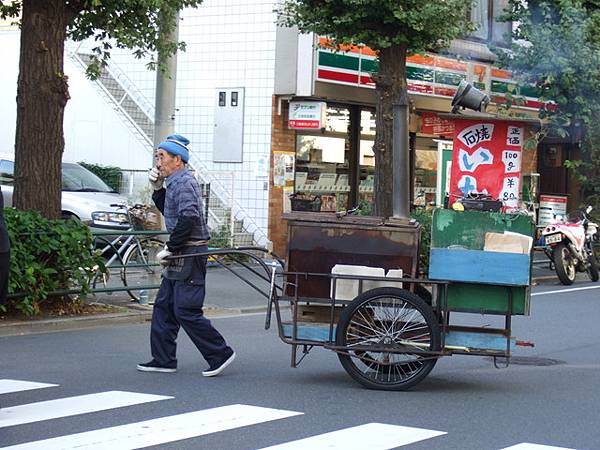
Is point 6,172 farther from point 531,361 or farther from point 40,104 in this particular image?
point 531,361

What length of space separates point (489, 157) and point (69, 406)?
8778 mm

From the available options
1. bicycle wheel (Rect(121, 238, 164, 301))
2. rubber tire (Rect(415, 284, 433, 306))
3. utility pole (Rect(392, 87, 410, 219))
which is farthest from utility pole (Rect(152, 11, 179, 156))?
rubber tire (Rect(415, 284, 433, 306))

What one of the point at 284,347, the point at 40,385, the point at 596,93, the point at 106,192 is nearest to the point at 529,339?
the point at 284,347

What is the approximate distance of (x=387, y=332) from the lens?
338 inches

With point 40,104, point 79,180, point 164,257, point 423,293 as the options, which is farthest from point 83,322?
point 79,180

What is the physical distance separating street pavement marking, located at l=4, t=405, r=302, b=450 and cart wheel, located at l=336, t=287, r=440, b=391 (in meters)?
1.13

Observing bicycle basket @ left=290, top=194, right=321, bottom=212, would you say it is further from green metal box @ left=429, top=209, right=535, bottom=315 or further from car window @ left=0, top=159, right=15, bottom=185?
green metal box @ left=429, top=209, right=535, bottom=315

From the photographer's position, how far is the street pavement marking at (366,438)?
6.64m

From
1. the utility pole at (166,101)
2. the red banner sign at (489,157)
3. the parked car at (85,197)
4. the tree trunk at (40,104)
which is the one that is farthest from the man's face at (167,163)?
the parked car at (85,197)

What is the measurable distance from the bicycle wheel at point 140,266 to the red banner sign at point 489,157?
4.10 meters

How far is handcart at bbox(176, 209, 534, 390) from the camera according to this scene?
8555mm

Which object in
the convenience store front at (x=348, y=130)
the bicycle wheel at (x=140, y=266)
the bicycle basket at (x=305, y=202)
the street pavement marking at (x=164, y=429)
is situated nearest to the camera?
the street pavement marking at (x=164, y=429)

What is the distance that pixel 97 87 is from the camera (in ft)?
77.0

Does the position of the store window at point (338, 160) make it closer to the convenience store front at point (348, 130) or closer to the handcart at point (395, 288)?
the convenience store front at point (348, 130)
